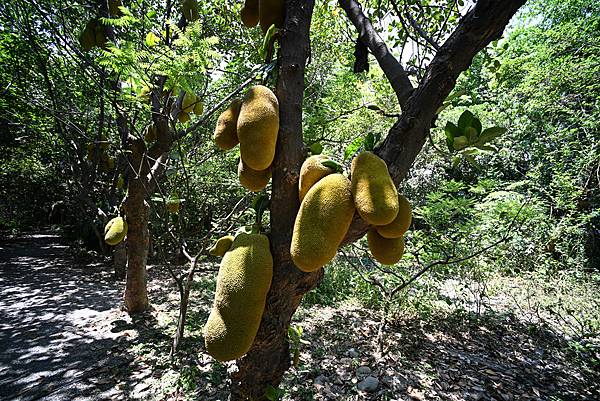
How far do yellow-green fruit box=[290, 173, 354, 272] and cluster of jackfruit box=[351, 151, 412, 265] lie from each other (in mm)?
41

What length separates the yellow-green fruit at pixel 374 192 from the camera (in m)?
0.78

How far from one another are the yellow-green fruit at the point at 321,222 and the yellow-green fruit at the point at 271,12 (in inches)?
26.6

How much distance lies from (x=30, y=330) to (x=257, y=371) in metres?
3.50

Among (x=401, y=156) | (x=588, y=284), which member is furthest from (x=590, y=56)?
(x=401, y=156)

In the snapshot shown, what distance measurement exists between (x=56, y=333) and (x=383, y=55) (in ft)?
12.9

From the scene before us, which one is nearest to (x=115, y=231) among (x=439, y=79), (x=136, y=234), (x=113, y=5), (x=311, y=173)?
(x=136, y=234)

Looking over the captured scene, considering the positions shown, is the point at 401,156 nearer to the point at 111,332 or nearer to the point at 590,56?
the point at 111,332

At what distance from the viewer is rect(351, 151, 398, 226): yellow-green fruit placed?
778 mm

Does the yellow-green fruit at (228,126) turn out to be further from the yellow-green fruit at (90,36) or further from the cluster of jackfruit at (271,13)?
the yellow-green fruit at (90,36)

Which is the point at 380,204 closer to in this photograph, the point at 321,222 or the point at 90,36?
the point at 321,222

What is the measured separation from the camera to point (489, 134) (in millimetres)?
923

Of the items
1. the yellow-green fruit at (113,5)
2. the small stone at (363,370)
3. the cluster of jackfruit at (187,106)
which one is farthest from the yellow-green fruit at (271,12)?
the small stone at (363,370)

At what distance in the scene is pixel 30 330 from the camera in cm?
319

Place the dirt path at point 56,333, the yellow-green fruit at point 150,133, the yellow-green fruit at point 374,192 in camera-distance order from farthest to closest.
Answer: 1. the yellow-green fruit at point 150,133
2. the dirt path at point 56,333
3. the yellow-green fruit at point 374,192
